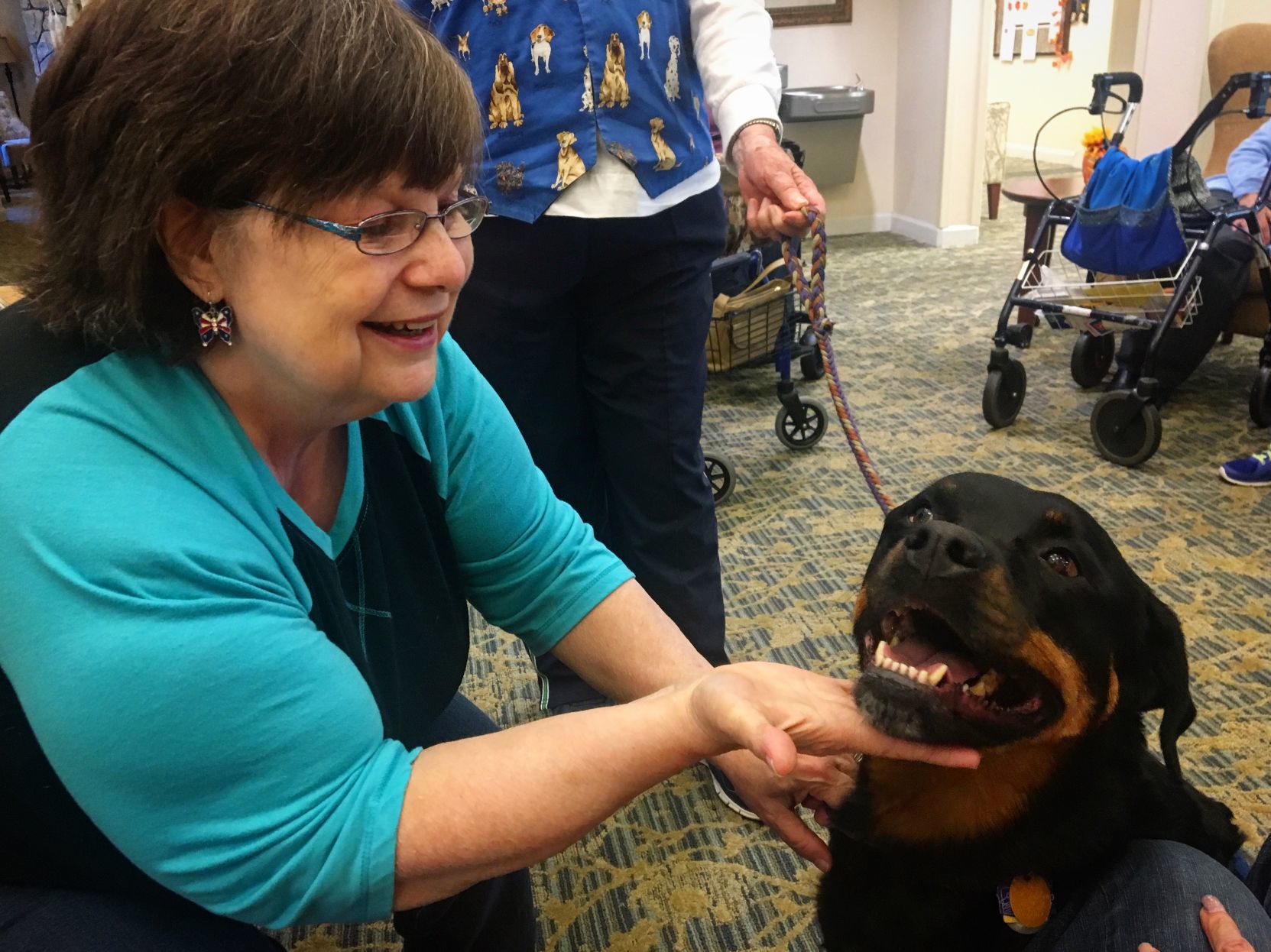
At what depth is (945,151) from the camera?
6020 millimetres

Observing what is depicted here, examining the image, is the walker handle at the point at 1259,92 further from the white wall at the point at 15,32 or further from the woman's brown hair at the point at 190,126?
the white wall at the point at 15,32

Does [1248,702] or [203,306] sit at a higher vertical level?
[203,306]

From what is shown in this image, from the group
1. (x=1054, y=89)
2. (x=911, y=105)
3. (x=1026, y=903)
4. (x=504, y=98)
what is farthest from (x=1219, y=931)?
(x=1054, y=89)

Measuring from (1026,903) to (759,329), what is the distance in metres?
2.64

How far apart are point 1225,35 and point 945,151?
1899 mm

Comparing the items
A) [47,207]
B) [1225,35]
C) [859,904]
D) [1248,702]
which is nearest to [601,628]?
[859,904]

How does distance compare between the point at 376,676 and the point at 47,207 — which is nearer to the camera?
the point at 47,207

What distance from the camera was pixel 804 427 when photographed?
3.25m

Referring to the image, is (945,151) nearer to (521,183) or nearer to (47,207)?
(521,183)

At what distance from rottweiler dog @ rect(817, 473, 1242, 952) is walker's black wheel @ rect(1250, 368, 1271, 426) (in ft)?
8.07

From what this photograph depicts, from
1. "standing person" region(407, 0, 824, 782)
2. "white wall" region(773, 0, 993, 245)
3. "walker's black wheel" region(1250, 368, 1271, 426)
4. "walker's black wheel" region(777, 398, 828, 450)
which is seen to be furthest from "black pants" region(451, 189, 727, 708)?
"white wall" region(773, 0, 993, 245)

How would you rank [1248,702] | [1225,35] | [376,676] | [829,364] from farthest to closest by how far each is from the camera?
[1225,35] → [1248,702] → [829,364] → [376,676]

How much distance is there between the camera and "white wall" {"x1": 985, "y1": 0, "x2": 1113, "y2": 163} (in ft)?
29.4

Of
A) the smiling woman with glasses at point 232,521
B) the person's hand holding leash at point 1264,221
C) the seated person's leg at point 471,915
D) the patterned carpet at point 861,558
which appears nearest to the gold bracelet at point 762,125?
the smiling woman with glasses at point 232,521
